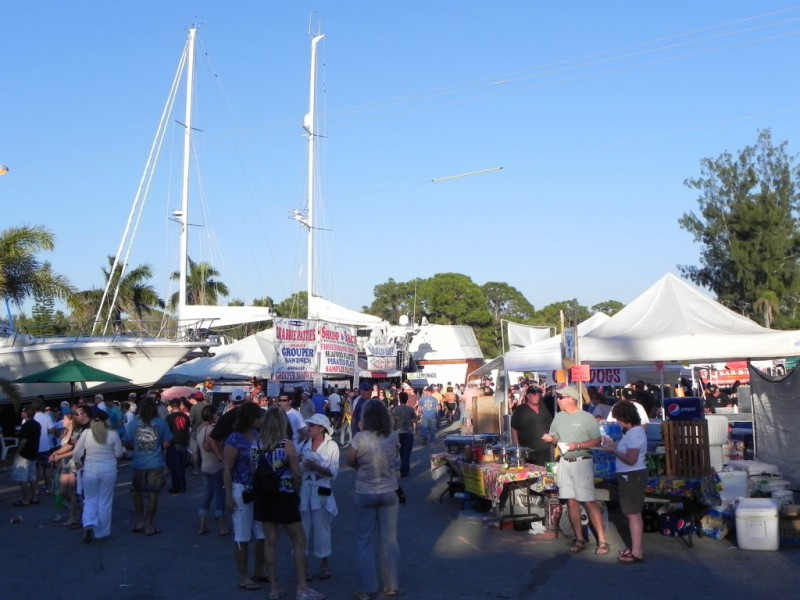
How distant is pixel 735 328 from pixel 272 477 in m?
8.77

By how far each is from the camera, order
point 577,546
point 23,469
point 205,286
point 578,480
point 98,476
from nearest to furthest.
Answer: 1. point 578,480
2. point 577,546
3. point 98,476
4. point 23,469
5. point 205,286

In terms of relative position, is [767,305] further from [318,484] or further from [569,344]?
[318,484]

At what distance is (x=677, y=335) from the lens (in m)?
13.2

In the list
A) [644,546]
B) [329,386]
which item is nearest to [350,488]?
[644,546]

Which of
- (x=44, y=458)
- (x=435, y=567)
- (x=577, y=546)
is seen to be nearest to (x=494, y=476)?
(x=577, y=546)

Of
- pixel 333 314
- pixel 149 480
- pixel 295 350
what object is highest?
pixel 333 314

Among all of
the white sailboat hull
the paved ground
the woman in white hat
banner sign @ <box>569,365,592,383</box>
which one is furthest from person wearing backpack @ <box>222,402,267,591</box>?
the white sailboat hull

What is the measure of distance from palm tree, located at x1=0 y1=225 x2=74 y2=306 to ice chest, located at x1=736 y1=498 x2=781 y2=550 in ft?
63.2

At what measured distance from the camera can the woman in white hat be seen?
26.0ft

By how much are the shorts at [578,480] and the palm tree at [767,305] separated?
3970 cm

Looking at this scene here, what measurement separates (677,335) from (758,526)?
4238mm

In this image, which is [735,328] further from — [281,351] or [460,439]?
[281,351]

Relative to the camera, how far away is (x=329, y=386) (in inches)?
1265

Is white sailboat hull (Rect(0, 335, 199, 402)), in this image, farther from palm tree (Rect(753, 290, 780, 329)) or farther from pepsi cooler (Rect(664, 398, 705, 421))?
palm tree (Rect(753, 290, 780, 329))
